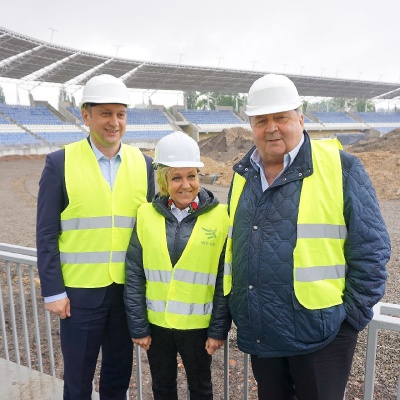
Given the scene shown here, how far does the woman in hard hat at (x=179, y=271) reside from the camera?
2.09 meters

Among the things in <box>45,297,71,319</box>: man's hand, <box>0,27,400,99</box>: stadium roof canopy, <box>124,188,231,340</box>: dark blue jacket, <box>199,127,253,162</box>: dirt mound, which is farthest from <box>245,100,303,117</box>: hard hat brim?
<box>0,27,400,99</box>: stadium roof canopy

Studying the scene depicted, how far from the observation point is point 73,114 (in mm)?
40906

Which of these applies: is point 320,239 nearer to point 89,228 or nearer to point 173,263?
point 173,263

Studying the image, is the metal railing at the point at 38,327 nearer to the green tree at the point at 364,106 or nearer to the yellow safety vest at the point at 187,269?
the yellow safety vest at the point at 187,269

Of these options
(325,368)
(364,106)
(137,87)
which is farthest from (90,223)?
(364,106)

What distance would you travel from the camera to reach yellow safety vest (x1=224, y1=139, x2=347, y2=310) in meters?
1.69

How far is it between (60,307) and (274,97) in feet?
5.58

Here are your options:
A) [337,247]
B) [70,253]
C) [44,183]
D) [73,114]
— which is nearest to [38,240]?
[70,253]

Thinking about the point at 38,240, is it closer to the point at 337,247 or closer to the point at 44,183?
the point at 44,183

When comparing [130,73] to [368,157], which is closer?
[368,157]

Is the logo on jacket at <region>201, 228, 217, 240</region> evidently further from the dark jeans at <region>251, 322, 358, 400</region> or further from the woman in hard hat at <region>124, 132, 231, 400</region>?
the dark jeans at <region>251, 322, 358, 400</region>

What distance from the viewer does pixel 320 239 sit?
67.0 inches

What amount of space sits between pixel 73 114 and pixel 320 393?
141 feet

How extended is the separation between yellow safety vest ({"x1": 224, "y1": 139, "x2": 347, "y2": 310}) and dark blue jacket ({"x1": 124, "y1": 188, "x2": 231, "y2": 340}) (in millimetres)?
533
